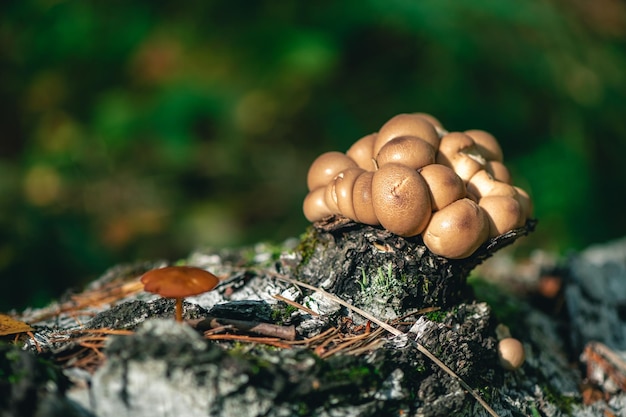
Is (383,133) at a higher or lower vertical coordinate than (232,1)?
lower

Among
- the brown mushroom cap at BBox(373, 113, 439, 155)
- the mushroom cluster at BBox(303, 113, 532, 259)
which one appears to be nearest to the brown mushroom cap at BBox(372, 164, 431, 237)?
the mushroom cluster at BBox(303, 113, 532, 259)

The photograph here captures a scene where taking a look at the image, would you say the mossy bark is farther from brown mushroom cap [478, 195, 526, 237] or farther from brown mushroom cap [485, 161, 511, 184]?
brown mushroom cap [485, 161, 511, 184]

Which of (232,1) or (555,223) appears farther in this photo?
(555,223)

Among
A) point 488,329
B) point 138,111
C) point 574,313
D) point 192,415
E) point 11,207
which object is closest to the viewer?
point 192,415

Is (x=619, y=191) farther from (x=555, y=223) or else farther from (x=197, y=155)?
(x=197, y=155)

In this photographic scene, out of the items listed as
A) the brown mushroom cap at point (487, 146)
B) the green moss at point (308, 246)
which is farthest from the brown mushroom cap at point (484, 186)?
the green moss at point (308, 246)

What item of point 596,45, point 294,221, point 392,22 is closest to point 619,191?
point 596,45

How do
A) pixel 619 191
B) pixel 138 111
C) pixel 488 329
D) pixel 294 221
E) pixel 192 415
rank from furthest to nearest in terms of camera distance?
1. pixel 619 191
2. pixel 294 221
3. pixel 138 111
4. pixel 488 329
5. pixel 192 415
